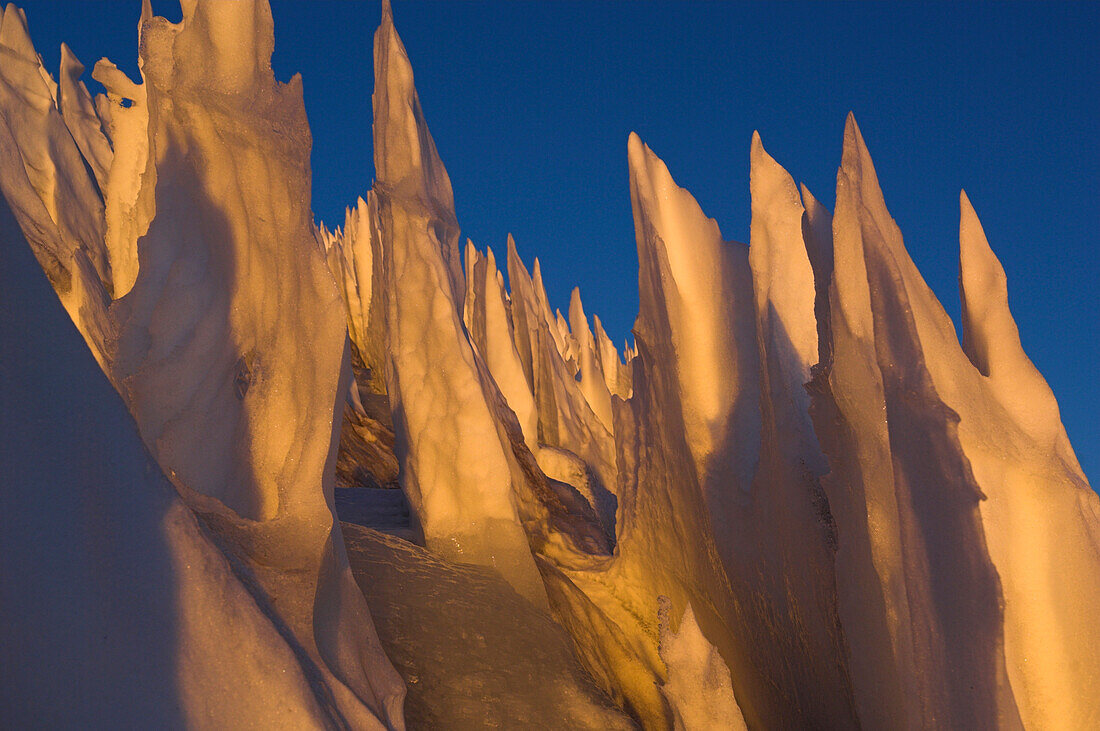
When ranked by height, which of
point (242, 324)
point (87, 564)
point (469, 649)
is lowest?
point (87, 564)

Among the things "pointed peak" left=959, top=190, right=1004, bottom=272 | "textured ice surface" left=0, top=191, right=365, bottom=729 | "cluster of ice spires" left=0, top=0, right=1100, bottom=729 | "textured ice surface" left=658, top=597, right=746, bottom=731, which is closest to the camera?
"textured ice surface" left=0, top=191, right=365, bottom=729

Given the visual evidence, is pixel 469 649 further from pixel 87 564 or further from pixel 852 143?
pixel 852 143

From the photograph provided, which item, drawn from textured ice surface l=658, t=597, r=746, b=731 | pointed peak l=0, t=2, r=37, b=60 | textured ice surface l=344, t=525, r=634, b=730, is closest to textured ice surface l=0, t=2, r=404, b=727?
textured ice surface l=344, t=525, r=634, b=730

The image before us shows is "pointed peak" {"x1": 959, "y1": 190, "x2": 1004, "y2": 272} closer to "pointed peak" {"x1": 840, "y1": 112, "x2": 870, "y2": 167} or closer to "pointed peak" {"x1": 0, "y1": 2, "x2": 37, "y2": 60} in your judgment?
"pointed peak" {"x1": 840, "y1": 112, "x2": 870, "y2": 167}

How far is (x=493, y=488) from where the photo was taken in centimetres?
673

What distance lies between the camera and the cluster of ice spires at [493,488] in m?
2.32

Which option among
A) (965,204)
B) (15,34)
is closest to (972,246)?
(965,204)

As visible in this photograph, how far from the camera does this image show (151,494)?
2449 mm

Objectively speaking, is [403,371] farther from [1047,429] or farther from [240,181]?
[1047,429]

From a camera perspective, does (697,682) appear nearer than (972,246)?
Yes

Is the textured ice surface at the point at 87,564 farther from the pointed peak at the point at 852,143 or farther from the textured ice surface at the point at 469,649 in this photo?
the pointed peak at the point at 852,143

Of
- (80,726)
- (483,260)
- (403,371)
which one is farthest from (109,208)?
(80,726)

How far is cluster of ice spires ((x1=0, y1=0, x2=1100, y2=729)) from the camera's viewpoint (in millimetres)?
2324

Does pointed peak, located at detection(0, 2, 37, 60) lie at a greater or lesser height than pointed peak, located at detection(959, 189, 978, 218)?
greater
